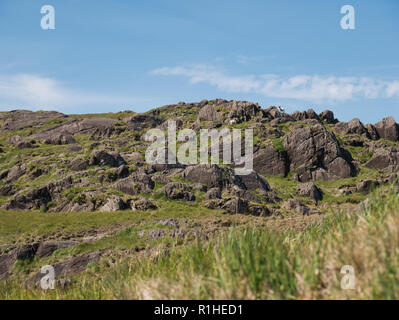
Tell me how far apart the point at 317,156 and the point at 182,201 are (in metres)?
39.5

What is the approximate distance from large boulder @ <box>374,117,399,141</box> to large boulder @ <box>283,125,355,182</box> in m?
36.9

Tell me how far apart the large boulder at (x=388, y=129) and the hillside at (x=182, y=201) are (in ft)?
1.04

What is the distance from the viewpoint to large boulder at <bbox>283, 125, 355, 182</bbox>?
236 feet

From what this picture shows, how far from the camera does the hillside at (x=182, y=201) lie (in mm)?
6172

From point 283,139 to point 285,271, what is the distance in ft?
251

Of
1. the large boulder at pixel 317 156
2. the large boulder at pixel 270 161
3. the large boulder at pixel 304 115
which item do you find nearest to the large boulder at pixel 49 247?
the large boulder at pixel 270 161

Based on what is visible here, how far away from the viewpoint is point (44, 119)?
138 metres

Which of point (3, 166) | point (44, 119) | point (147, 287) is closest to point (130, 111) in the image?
point (44, 119)

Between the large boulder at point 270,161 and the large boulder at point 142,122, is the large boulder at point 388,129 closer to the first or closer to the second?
the large boulder at point 270,161

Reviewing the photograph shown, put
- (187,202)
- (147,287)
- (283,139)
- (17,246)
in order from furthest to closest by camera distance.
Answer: (283,139) < (187,202) < (17,246) < (147,287)

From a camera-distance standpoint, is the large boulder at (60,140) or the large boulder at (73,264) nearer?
the large boulder at (73,264)

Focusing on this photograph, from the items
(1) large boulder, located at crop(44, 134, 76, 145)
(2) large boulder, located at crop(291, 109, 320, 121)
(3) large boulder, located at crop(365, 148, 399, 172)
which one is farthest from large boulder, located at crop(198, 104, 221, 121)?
(3) large boulder, located at crop(365, 148, 399, 172)
